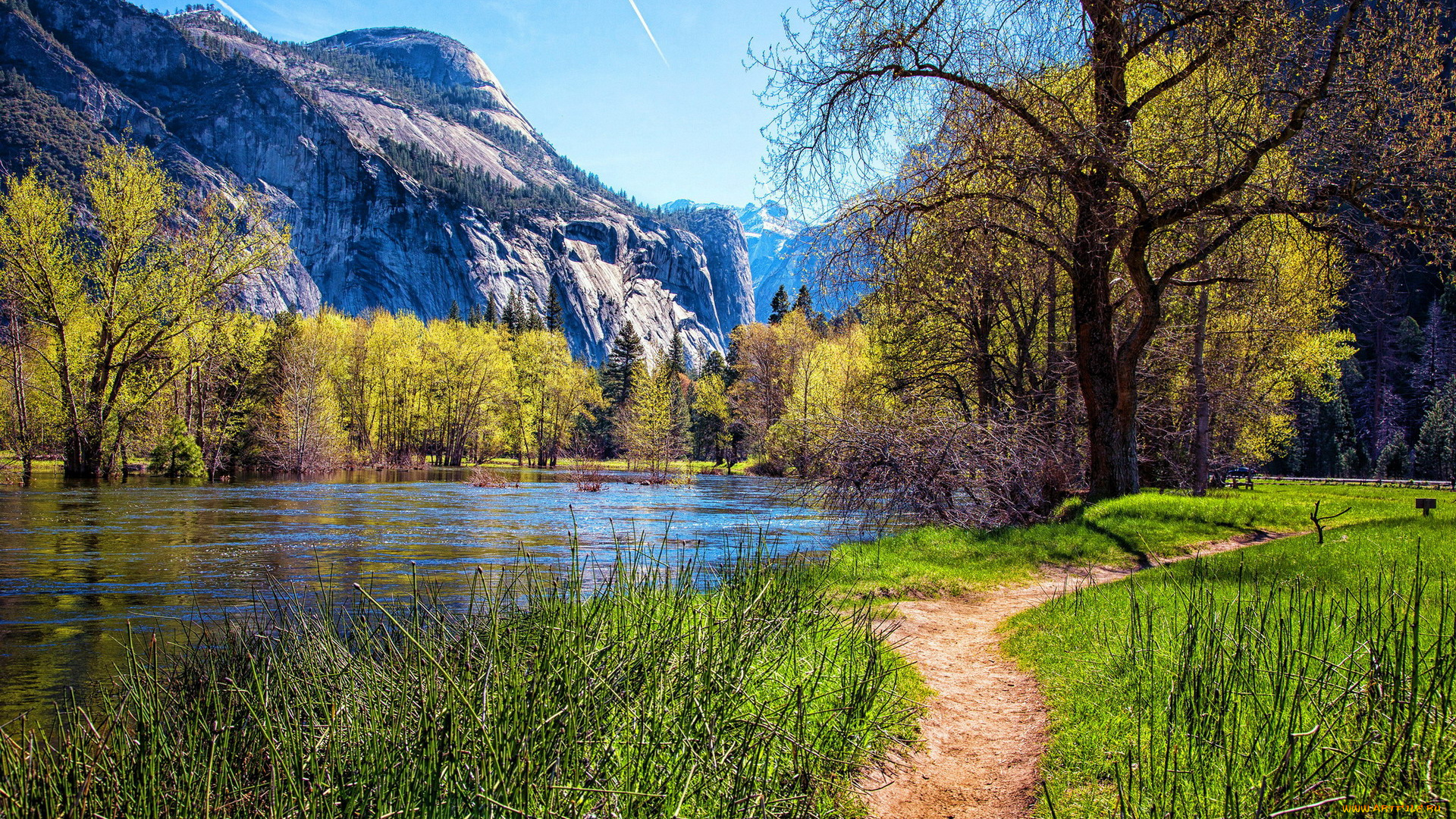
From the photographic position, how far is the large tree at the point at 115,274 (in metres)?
24.4

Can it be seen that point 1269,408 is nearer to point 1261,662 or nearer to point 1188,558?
point 1188,558

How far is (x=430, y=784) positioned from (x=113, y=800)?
1.39 meters

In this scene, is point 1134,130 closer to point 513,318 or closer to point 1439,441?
point 1439,441

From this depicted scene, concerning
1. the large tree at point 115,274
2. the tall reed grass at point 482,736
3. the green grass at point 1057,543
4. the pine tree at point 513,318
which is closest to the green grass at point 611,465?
the pine tree at point 513,318

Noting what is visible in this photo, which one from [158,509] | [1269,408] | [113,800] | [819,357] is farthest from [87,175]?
[1269,408]

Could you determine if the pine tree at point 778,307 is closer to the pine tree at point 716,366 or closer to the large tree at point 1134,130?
the pine tree at point 716,366

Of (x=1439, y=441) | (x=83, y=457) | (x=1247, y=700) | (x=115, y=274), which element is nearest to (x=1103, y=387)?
(x=1247, y=700)

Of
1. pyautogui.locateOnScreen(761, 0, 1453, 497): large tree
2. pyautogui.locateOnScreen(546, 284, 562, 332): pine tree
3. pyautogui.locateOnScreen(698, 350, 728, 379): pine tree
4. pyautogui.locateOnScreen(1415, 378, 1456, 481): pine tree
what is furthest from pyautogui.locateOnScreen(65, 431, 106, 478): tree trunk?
pyautogui.locateOnScreen(1415, 378, 1456, 481): pine tree

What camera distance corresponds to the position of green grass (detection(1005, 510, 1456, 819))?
9.48 feet

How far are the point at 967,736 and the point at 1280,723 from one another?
1.81 m

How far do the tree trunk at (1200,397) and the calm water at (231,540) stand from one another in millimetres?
11334

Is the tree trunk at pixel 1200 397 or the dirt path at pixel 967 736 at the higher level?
the tree trunk at pixel 1200 397

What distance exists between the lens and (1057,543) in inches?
466

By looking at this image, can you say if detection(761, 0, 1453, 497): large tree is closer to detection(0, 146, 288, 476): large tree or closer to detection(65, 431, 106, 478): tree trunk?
detection(0, 146, 288, 476): large tree
